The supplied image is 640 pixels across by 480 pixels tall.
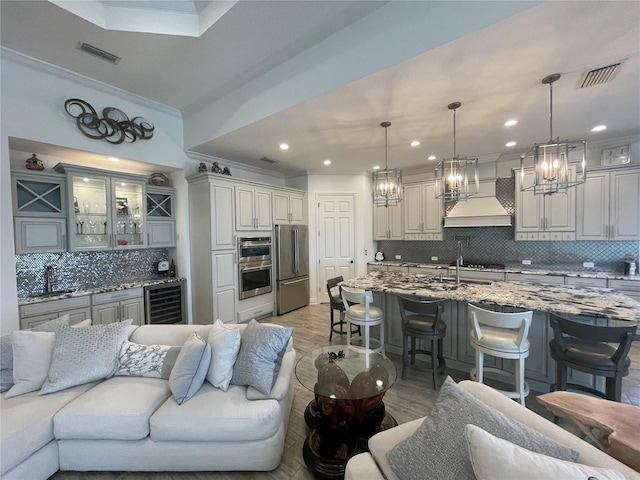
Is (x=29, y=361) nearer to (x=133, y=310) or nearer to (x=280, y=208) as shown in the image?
(x=133, y=310)

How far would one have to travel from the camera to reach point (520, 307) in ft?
7.58

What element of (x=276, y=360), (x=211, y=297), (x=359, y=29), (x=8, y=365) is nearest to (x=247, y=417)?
(x=276, y=360)

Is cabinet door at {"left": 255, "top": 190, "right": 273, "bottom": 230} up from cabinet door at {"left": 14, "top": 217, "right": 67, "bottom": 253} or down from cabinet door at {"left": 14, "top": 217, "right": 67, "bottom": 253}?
up

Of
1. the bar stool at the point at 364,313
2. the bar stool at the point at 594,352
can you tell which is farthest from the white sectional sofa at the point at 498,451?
the bar stool at the point at 364,313

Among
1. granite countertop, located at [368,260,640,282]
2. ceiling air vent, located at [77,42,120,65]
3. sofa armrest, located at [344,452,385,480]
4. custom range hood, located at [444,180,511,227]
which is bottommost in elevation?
sofa armrest, located at [344,452,385,480]

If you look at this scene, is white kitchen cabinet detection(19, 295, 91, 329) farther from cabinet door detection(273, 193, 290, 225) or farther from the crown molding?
cabinet door detection(273, 193, 290, 225)

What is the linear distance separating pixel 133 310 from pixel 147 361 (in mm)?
1973

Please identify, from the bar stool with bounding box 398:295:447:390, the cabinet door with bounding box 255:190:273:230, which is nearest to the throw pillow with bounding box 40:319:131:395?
the bar stool with bounding box 398:295:447:390

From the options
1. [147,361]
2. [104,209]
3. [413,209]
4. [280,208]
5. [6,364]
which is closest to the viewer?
[6,364]

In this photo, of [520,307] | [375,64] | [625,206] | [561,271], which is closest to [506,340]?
[520,307]

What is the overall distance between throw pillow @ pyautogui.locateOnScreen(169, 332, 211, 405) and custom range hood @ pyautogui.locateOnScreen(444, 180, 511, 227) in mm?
4870

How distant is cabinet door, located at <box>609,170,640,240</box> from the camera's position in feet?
12.2

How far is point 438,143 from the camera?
396cm

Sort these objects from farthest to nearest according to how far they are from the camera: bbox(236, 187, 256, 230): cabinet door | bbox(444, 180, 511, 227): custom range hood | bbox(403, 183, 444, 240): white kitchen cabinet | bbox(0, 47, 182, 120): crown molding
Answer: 1. bbox(403, 183, 444, 240): white kitchen cabinet
2. bbox(444, 180, 511, 227): custom range hood
3. bbox(236, 187, 256, 230): cabinet door
4. bbox(0, 47, 182, 120): crown molding
